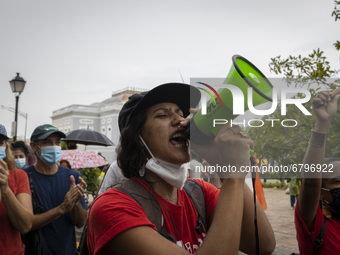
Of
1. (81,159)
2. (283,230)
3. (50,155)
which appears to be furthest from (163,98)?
(283,230)

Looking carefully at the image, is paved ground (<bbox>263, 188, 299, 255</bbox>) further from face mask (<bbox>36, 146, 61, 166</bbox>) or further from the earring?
the earring

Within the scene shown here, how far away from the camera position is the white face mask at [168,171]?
161 cm

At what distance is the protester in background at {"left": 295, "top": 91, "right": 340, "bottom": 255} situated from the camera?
6.49ft

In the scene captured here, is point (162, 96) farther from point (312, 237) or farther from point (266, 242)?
point (312, 237)

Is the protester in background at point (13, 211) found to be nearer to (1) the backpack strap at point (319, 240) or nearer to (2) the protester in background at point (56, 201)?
(2) the protester in background at point (56, 201)

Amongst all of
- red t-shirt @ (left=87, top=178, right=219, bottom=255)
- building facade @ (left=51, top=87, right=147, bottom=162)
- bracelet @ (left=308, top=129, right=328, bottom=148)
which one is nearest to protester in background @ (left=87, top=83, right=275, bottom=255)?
red t-shirt @ (left=87, top=178, right=219, bottom=255)

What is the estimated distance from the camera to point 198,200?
170cm

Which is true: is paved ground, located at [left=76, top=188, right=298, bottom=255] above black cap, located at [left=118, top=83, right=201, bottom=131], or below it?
below

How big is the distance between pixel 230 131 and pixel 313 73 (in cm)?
269

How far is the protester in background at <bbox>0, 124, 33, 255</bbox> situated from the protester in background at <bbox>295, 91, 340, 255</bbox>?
2.24 m

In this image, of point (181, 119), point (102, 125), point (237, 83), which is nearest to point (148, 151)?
point (181, 119)

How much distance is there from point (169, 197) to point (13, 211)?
1.57 meters

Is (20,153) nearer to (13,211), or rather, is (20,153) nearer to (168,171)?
(13,211)

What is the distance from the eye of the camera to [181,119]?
1693 millimetres
